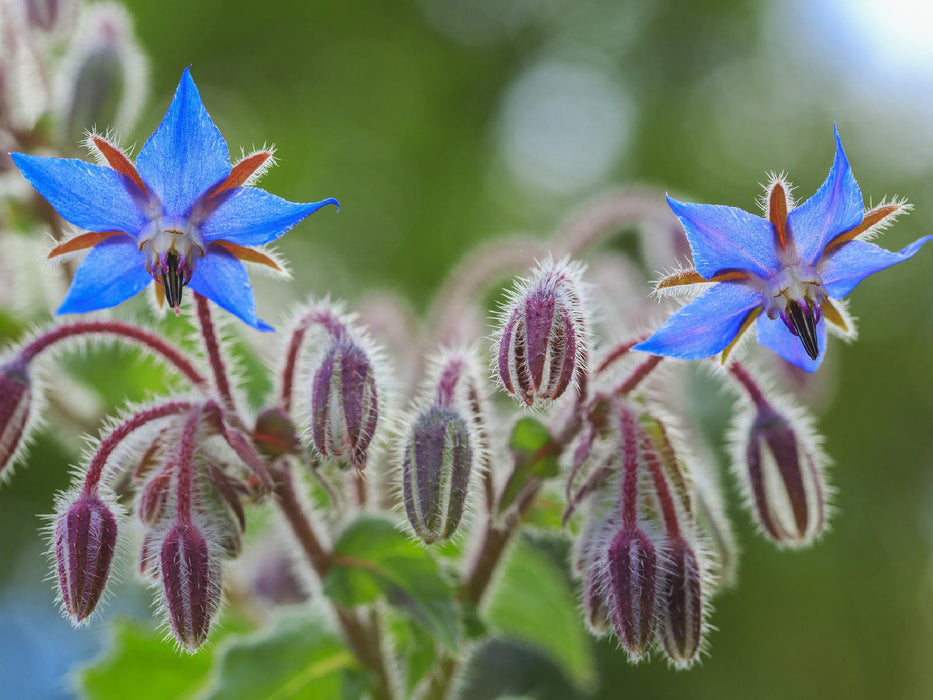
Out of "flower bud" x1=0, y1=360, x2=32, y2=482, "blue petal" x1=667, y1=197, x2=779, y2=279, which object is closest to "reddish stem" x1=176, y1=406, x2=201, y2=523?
"flower bud" x1=0, y1=360, x2=32, y2=482

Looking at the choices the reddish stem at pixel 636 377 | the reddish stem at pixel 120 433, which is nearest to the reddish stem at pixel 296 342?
the reddish stem at pixel 120 433

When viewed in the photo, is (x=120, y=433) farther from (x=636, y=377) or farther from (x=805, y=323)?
(x=805, y=323)

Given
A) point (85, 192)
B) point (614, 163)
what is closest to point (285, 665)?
point (85, 192)

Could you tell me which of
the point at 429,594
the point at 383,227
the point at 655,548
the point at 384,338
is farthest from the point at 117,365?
the point at 383,227

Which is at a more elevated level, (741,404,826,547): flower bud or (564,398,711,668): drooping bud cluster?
(741,404,826,547): flower bud

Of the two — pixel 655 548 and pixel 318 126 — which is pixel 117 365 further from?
pixel 318 126

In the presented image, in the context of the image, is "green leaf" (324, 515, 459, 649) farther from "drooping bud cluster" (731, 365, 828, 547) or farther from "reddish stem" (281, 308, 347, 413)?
"drooping bud cluster" (731, 365, 828, 547)

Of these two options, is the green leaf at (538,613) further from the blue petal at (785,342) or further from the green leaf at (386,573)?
the blue petal at (785,342)
